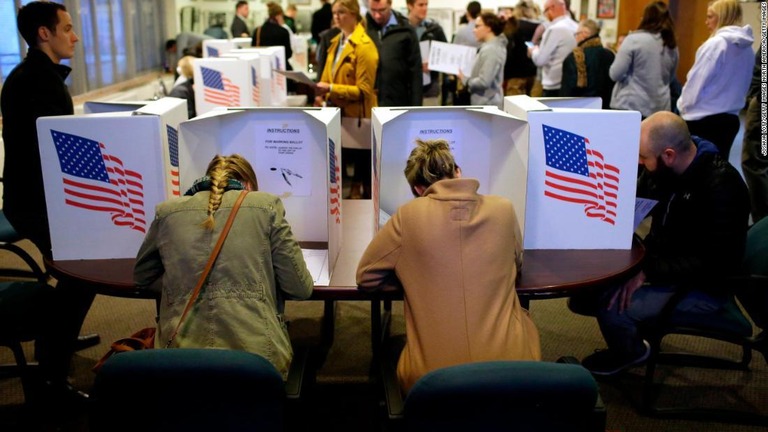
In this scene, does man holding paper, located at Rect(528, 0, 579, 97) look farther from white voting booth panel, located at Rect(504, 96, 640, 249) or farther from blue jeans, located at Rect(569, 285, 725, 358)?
white voting booth panel, located at Rect(504, 96, 640, 249)

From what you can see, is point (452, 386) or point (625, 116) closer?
point (452, 386)

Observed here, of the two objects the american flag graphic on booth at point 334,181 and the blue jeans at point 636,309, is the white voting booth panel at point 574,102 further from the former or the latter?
the american flag graphic on booth at point 334,181

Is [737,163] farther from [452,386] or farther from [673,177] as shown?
[452,386]

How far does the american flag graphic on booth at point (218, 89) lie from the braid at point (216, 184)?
97.3 inches

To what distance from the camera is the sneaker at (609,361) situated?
2.79 meters

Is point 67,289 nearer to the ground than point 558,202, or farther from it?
nearer to the ground

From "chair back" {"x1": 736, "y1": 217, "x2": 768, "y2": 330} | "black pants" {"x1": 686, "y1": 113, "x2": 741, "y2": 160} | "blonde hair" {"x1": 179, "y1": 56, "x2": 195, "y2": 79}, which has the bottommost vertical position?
"chair back" {"x1": 736, "y1": 217, "x2": 768, "y2": 330}

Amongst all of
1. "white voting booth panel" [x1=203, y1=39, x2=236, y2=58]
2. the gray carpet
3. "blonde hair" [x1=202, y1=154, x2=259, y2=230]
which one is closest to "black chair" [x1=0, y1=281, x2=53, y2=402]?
the gray carpet

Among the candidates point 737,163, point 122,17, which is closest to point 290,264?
point 737,163

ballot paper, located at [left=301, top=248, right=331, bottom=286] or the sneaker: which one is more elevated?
ballot paper, located at [left=301, top=248, right=331, bottom=286]

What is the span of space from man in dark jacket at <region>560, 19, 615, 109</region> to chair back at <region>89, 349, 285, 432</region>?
14.4ft

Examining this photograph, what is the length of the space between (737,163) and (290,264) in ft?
20.0

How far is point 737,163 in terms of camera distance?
22.5 ft

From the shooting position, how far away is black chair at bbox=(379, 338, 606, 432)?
57.2 inches
